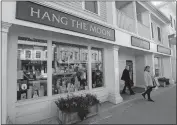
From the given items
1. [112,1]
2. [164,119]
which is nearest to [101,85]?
[164,119]

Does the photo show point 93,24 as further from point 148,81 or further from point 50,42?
point 148,81

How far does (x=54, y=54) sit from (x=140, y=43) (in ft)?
17.4

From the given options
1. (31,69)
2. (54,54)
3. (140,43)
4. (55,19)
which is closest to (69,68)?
(54,54)

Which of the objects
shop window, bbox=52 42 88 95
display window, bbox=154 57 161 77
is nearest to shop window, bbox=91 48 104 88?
shop window, bbox=52 42 88 95

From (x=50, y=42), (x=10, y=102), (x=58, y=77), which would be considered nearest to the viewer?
(x=10, y=102)

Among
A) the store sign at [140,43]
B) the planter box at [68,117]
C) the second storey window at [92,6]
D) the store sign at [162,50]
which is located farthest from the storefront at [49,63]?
the store sign at [162,50]

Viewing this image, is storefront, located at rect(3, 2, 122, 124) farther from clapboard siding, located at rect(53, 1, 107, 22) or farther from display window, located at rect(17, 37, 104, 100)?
clapboard siding, located at rect(53, 1, 107, 22)

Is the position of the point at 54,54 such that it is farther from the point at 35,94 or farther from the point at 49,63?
the point at 35,94

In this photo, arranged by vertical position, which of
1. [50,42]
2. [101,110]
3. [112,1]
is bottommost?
[101,110]

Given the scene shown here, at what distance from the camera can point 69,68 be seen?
421cm

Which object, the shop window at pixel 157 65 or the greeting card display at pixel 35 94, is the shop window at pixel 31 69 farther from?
the shop window at pixel 157 65

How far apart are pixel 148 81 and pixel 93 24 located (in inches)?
149

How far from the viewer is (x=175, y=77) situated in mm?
12398

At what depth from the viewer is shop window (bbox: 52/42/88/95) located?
3.83 metres
